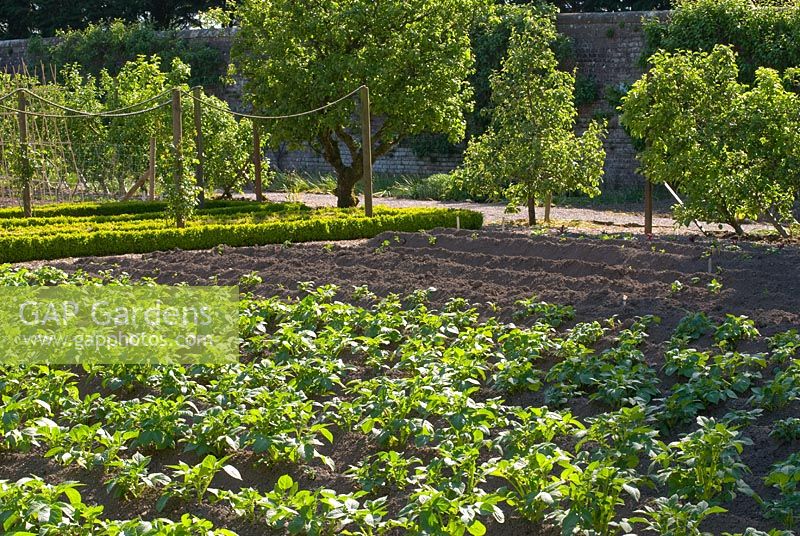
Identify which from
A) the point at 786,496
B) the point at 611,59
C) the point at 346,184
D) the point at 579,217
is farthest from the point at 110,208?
the point at 786,496

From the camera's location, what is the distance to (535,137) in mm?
12883

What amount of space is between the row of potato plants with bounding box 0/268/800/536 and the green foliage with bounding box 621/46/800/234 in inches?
191

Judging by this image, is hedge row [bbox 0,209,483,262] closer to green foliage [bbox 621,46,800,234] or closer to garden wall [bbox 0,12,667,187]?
green foliage [bbox 621,46,800,234]

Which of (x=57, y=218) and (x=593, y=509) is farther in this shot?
(x=57, y=218)

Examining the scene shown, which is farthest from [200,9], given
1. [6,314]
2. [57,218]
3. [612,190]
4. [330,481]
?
[330,481]

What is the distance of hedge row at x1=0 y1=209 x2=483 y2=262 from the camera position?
10.7 m

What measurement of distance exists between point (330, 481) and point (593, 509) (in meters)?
1.20

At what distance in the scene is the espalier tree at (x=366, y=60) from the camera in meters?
14.4

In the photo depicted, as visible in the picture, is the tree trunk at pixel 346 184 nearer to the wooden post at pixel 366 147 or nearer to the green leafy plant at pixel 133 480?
the wooden post at pixel 366 147

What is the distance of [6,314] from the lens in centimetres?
694

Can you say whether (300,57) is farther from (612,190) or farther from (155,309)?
(155,309)

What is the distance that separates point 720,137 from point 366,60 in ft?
17.5

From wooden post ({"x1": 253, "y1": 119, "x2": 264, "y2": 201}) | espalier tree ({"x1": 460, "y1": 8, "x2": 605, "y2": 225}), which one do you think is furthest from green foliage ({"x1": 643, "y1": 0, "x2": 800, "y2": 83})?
wooden post ({"x1": 253, "y1": 119, "x2": 264, "y2": 201})

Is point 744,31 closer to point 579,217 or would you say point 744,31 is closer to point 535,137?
point 579,217
